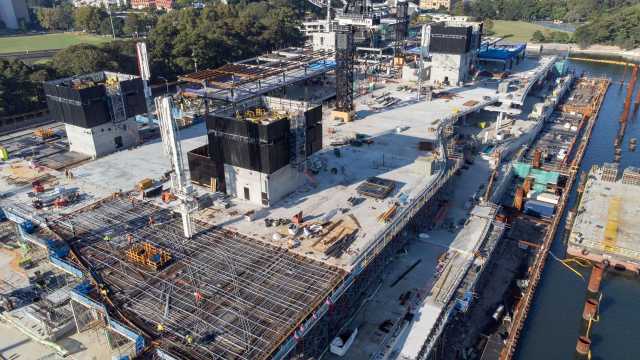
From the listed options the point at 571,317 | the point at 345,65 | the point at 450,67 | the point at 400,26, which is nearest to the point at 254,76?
the point at 345,65

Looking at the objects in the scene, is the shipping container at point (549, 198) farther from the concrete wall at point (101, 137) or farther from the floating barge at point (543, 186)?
the concrete wall at point (101, 137)

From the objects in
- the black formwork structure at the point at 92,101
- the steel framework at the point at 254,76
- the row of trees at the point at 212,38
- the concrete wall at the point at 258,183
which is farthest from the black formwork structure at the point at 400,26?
the concrete wall at the point at 258,183

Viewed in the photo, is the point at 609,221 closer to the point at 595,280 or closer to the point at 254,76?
the point at 595,280

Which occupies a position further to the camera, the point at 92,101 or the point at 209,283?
the point at 92,101

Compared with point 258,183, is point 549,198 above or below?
below

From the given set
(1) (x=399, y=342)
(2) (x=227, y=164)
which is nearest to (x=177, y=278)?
(2) (x=227, y=164)

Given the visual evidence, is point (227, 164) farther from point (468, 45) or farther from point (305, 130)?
point (468, 45)
